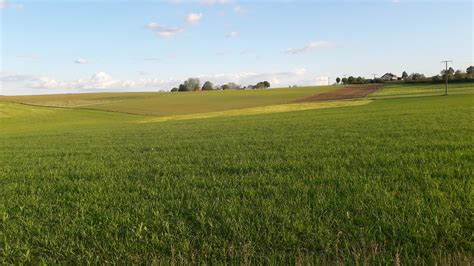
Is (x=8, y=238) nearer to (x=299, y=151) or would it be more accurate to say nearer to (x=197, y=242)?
(x=197, y=242)

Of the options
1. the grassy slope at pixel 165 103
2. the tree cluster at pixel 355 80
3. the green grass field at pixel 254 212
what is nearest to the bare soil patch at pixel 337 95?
the grassy slope at pixel 165 103

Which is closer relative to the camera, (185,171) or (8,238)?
(8,238)

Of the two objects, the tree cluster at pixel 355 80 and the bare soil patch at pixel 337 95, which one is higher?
the tree cluster at pixel 355 80

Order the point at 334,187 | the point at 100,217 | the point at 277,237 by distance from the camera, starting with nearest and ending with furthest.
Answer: the point at 277,237 → the point at 100,217 → the point at 334,187

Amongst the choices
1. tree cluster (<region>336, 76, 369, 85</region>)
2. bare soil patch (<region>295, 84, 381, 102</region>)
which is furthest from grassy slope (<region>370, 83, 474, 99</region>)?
tree cluster (<region>336, 76, 369, 85</region>)

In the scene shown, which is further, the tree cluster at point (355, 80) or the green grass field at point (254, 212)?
the tree cluster at point (355, 80)

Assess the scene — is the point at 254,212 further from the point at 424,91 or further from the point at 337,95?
the point at 424,91

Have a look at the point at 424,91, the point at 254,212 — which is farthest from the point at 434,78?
the point at 254,212

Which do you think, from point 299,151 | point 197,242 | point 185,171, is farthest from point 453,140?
point 197,242

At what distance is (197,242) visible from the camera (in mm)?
5285

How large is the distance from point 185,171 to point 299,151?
4142mm

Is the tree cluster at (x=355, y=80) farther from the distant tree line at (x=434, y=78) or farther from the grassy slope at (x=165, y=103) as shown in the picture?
the grassy slope at (x=165, y=103)

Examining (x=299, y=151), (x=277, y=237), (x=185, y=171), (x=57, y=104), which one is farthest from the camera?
(x=57, y=104)

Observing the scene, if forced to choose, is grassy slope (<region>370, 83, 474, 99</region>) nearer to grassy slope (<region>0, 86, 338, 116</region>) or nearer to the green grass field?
grassy slope (<region>0, 86, 338, 116</region>)
